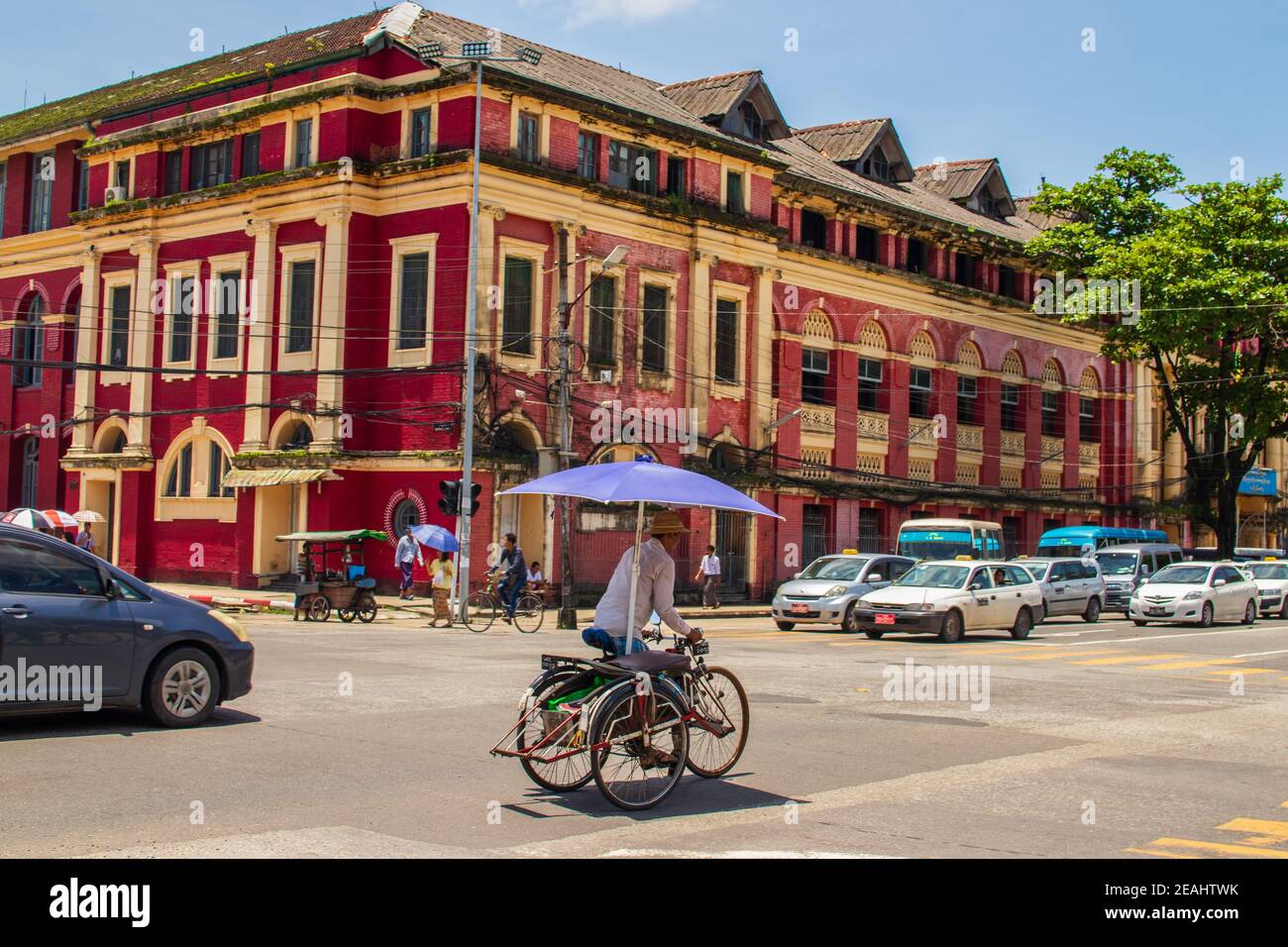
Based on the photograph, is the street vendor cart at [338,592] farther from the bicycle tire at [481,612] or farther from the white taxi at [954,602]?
the white taxi at [954,602]

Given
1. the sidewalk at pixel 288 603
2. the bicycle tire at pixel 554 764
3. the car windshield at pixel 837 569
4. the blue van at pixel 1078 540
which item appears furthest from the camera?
the blue van at pixel 1078 540

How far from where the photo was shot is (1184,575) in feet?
107

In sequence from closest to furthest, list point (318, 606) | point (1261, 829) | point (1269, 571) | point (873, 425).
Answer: point (1261, 829), point (318, 606), point (1269, 571), point (873, 425)

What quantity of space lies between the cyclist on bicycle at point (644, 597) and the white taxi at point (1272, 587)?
103 ft

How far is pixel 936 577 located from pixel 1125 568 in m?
15.1

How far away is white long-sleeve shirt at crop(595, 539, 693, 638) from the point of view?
373 inches

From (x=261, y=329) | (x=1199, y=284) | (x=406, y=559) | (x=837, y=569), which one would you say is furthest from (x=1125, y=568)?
(x=261, y=329)

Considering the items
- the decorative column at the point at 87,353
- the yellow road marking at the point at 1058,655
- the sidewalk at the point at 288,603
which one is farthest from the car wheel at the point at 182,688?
the decorative column at the point at 87,353

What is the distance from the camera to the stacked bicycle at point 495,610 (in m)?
27.7

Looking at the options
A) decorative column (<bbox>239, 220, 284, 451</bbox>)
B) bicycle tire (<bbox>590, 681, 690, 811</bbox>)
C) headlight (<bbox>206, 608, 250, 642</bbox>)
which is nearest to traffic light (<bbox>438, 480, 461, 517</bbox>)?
decorative column (<bbox>239, 220, 284, 451</bbox>)

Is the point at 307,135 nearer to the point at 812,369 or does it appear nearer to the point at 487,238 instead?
the point at 487,238

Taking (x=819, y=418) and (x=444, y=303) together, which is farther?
(x=819, y=418)

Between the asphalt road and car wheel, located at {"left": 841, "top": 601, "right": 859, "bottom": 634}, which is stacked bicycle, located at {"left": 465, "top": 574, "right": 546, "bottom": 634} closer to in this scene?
car wheel, located at {"left": 841, "top": 601, "right": 859, "bottom": 634}

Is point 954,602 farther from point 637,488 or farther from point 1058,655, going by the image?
point 637,488
